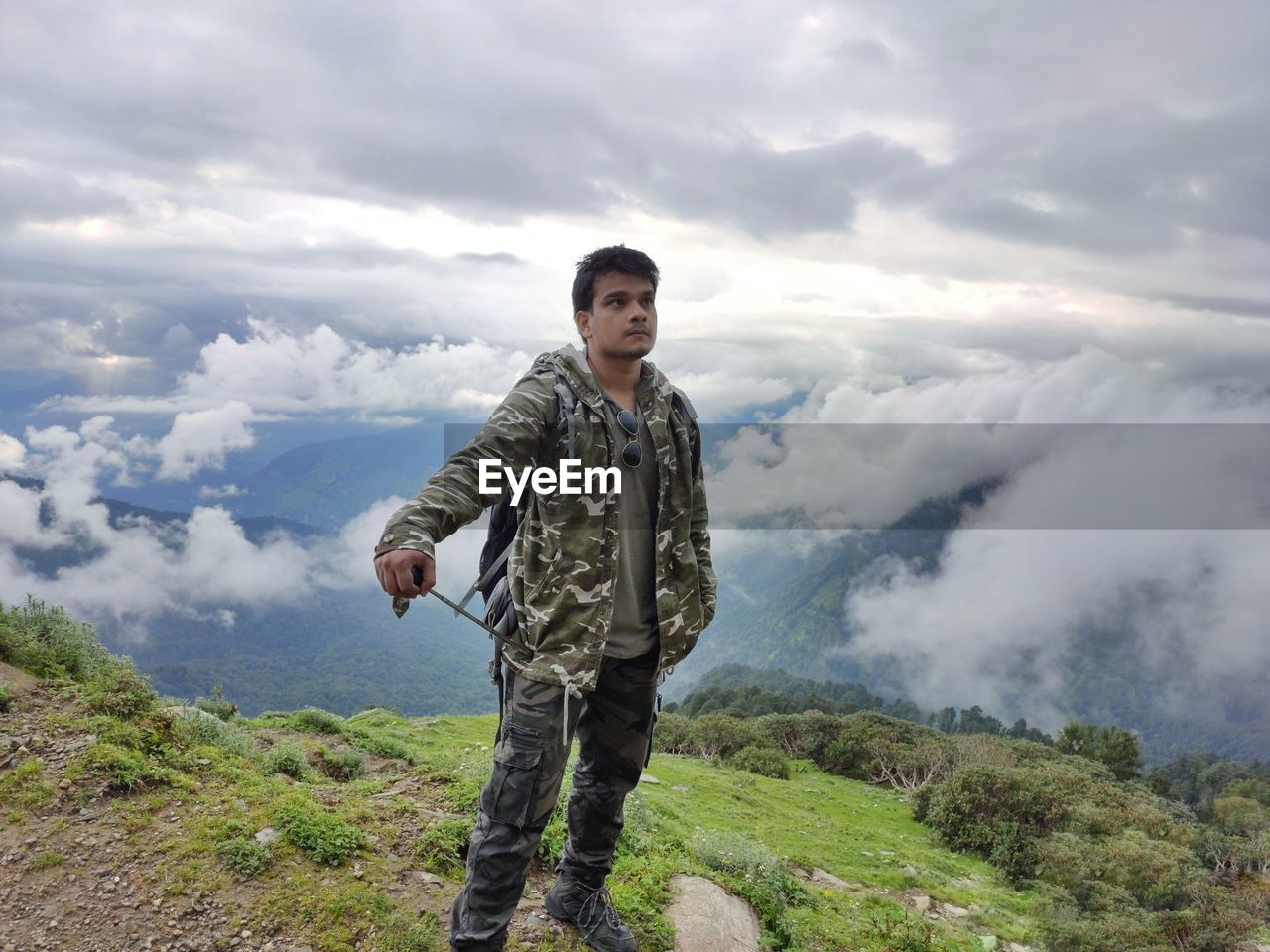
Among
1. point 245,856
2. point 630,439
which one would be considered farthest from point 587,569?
point 245,856

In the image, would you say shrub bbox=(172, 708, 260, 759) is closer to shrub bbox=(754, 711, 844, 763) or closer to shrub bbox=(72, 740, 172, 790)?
shrub bbox=(72, 740, 172, 790)

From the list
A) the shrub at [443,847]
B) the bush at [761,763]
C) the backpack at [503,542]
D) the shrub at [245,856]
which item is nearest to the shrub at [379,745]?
the shrub at [443,847]


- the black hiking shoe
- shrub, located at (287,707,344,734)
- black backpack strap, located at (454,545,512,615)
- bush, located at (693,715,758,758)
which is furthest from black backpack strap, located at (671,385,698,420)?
bush, located at (693,715,758,758)

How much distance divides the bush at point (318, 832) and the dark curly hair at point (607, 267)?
169 inches

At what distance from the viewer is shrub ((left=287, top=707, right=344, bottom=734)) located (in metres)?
9.60

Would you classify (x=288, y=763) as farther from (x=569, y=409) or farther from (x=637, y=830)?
(x=569, y=409)

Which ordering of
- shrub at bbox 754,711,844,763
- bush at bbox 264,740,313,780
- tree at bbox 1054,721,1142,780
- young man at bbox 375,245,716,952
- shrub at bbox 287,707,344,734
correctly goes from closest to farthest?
young man at bbox 375,245,716,952
bush at bbox 264,740,313,780
shrub at bbox 287,707,344,734
shrub at bbox 754,711,844,763
tree at bbox 1054,721,1142,780

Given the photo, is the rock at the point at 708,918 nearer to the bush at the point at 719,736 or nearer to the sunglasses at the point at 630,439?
the sunglasses at the point at 630,439

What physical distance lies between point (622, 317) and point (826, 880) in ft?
25.9

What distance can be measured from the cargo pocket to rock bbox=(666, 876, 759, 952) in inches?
86.4

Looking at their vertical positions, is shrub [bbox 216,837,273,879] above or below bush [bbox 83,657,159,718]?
below

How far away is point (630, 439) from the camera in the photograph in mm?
3820

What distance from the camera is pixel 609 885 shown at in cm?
537

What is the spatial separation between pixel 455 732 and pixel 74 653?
8219 millimetres
